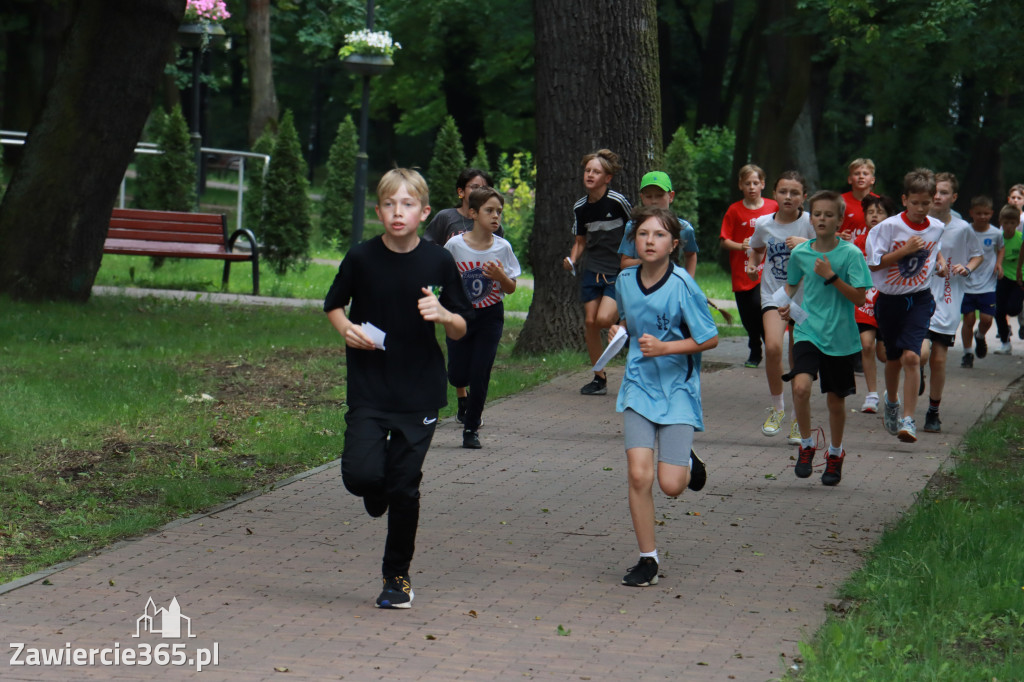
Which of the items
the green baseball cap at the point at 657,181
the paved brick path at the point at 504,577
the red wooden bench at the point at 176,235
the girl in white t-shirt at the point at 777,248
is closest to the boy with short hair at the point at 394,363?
the paved brick path at the point at 504,577

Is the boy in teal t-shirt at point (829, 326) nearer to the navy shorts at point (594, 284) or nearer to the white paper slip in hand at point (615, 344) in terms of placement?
the white paper slip in hand at point (615, 344)

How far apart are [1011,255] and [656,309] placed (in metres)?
10.6

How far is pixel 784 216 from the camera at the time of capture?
10602mm

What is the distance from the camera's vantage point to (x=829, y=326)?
8.54 meters

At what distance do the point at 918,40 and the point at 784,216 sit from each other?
1374cm

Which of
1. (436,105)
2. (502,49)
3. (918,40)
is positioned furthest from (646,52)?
(436,105)

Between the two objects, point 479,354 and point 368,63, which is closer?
point 479,354

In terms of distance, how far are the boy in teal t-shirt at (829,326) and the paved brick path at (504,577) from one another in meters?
0.33

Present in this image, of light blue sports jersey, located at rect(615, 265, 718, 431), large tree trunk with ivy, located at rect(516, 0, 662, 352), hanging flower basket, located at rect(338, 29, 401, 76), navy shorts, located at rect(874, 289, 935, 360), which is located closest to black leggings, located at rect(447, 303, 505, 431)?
navy shorts, located at rect(874, 289, 935, 360)

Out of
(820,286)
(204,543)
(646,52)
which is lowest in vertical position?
(204,543)

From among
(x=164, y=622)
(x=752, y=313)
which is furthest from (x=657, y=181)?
(x=164, y=622)

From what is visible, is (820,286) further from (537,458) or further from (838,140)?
(838,140)

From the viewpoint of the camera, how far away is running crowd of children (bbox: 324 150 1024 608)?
571 cm

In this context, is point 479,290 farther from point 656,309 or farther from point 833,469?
point 656,309
